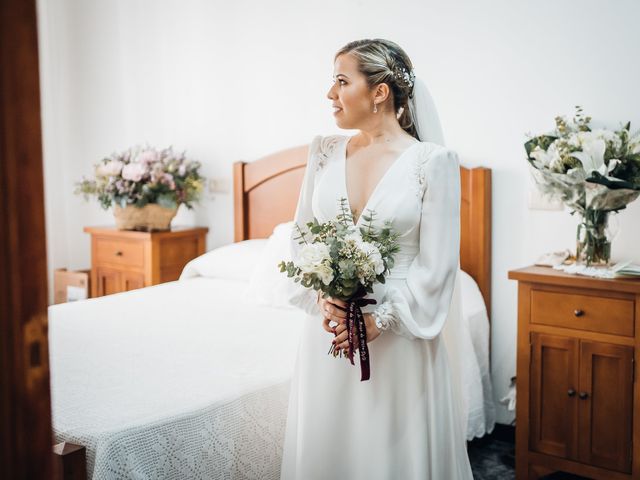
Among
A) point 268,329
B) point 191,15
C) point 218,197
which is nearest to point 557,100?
point 268,329

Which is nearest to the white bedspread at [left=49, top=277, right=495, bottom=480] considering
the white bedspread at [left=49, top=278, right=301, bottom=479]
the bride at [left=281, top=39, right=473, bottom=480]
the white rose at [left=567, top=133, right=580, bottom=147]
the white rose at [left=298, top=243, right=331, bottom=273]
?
Result: the white bedspread at [left=49, top=278, right=301, bottom=479]

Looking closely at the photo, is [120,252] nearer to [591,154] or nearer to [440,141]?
[440,141]

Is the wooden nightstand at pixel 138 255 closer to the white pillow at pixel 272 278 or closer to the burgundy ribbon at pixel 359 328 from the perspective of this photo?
the white pillow at pixel 272 278

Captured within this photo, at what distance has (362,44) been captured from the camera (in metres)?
1.71

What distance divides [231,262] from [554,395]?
5.81ft

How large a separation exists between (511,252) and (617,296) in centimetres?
79

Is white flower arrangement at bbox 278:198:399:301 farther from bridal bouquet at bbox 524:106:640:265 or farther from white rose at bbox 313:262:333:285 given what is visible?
bridal bouquet at bbox 524:106:640:265

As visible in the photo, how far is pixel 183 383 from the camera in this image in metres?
1.88

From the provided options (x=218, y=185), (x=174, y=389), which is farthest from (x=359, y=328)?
(x=218, y=185)

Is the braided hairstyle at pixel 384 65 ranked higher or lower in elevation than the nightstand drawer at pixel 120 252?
higher

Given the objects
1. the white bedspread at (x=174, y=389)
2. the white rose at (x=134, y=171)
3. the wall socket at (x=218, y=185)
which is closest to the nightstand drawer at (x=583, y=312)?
the white bedspread at (x=174, y=389)

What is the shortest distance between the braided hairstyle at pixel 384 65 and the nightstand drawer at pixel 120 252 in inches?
95.2

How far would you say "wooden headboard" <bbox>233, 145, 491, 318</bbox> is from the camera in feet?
9.64

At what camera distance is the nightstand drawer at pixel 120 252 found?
3801 millimetres
